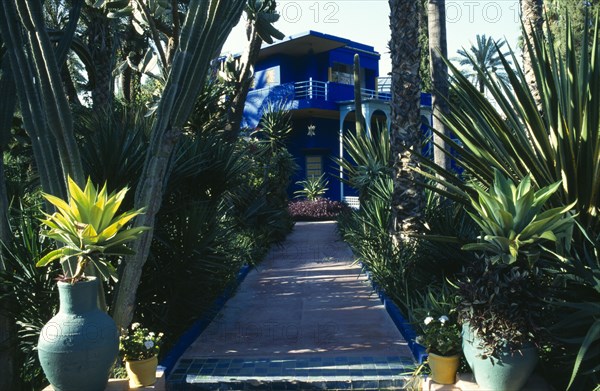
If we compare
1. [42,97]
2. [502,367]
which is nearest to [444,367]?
[502,367]

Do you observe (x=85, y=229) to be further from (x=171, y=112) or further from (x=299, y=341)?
(x=299, y=341)

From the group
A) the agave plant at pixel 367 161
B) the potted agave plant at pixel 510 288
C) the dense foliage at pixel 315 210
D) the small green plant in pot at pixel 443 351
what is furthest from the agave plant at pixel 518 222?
the dense foliage at pixel 315 210

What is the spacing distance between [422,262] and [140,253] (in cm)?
331

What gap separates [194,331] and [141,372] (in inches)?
65.0

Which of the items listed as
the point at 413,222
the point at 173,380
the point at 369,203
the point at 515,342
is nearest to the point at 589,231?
the point at 515,342

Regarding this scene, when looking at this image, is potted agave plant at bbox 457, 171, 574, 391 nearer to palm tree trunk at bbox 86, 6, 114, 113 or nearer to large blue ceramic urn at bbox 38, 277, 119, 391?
large blue ceramic urn at bbox 38, 277, 119, 391

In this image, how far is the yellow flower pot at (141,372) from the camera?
4.39m

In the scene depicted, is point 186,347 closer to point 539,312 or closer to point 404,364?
point 404,364

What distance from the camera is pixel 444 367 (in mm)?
4270

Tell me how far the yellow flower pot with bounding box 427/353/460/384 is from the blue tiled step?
435 mm

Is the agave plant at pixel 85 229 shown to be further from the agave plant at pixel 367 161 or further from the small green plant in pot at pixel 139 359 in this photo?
the agave plant at pixel 367 161

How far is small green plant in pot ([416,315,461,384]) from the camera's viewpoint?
168 inches

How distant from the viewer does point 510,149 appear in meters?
5.01

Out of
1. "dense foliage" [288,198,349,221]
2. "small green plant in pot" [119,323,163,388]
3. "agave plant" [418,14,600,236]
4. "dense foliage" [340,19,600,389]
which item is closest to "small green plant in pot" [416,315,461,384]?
"dense foliage" [340,19,600,389]
